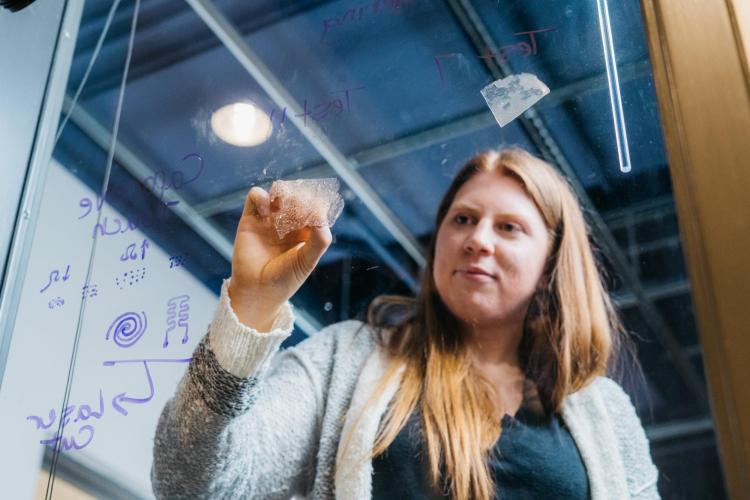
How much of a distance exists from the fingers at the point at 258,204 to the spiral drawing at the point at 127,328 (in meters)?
0.18

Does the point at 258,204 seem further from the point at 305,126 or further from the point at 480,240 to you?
the point at 480,240

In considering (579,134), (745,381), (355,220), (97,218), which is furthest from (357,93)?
(745,381)

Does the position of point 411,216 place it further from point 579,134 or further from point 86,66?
point 86,66

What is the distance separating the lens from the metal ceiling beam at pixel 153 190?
72cm

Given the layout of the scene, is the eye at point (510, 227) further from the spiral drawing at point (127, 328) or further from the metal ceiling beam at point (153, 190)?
the spiral drawing at point (127, 328)

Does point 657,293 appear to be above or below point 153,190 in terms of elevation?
below

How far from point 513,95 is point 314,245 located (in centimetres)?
21

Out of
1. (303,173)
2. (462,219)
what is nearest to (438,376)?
(462,219)

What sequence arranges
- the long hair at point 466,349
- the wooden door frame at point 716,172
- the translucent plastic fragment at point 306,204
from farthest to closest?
1. the translucent plastic fragment at point 306,204
2. the long hair at point 466,349
3. the wooden door frame at point 716,172

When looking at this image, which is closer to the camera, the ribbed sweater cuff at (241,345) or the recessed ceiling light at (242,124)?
the ribbed sweater cuff at (241,345)

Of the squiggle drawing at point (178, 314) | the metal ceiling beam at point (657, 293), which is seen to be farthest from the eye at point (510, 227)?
the squiggle drawing at point (178, 314)

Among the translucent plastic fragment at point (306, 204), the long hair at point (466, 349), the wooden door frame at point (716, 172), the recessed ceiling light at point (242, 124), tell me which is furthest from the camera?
the recessed ceiling light at point (242, 124)

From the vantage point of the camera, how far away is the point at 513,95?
0.67m

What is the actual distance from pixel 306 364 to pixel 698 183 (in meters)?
0.38
